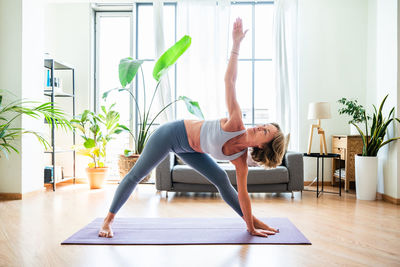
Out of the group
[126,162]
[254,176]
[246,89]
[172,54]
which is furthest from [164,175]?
[246,89]

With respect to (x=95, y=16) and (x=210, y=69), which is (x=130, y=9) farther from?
(x=210, y=69)

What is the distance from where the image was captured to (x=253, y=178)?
3582 mm

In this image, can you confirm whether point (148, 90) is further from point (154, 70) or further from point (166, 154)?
point (166, 154)

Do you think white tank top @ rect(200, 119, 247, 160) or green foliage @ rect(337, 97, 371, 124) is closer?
white tank top @ rect(200, 119, 247, 160)

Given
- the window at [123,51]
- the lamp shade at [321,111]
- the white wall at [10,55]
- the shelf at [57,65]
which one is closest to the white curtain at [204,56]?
the window at [123,51]

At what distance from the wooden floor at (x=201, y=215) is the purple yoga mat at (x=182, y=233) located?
2.9 inches

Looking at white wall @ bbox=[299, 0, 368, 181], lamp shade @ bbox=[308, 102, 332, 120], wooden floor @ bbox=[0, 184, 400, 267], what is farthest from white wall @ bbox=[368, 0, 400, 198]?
white wall @ bbox=[299, 0, 368, 181]

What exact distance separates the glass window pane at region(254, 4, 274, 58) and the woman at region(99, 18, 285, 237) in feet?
10.6

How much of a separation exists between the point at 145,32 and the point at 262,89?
6.93 ft

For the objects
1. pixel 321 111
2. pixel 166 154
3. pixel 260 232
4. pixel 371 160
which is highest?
pixel 321 111

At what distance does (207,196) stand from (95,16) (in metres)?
3.51

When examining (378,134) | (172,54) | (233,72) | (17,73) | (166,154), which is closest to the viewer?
(233,72)

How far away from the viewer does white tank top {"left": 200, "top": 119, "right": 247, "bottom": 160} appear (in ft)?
6.03

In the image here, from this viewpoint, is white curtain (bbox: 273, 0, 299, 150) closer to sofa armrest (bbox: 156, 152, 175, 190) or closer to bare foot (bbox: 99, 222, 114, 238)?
sofa armrest (bbox: 156, 152, 175, 190)
